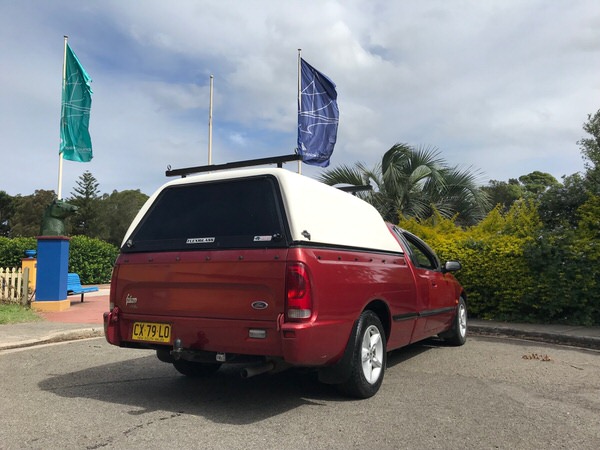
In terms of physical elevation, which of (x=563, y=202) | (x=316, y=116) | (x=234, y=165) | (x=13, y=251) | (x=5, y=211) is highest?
(x=5, y=211)

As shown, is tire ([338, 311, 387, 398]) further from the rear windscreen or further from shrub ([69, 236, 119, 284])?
shrub ([69, 236, 119, 284])

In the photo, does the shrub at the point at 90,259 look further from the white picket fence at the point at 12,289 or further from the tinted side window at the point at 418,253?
the tinted side window at the point at 418,253

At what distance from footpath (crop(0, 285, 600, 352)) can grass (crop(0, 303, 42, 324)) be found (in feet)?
0.83

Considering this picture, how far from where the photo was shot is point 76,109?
13.4 m

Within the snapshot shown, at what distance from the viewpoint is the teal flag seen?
43.5 ft

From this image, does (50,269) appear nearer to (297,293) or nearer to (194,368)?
(194,368)

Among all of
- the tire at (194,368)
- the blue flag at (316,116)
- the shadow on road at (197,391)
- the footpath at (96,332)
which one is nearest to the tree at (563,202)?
the footpath at (96,332)

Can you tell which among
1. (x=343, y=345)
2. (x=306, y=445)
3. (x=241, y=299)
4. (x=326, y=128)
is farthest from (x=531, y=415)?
(x=326, y=128)

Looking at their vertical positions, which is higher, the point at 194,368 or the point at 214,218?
the point at 214,218

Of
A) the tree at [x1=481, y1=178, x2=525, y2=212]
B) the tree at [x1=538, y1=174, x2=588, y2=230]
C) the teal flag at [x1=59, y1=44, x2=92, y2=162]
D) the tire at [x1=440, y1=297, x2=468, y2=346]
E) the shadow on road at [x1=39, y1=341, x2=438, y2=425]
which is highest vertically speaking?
the tree at [x1=481, y1=178, x2=525, y2=212]

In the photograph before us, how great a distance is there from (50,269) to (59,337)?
390 centimetres

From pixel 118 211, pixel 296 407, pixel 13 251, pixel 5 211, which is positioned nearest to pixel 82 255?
pixel 13 251

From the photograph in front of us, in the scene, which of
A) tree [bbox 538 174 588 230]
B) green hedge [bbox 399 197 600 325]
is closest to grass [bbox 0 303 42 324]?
green hedge [bbox 399 197 600 325]

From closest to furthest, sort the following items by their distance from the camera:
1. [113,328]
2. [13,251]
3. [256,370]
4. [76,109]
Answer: [256,370], [113,328], [76,109], [13,251]
